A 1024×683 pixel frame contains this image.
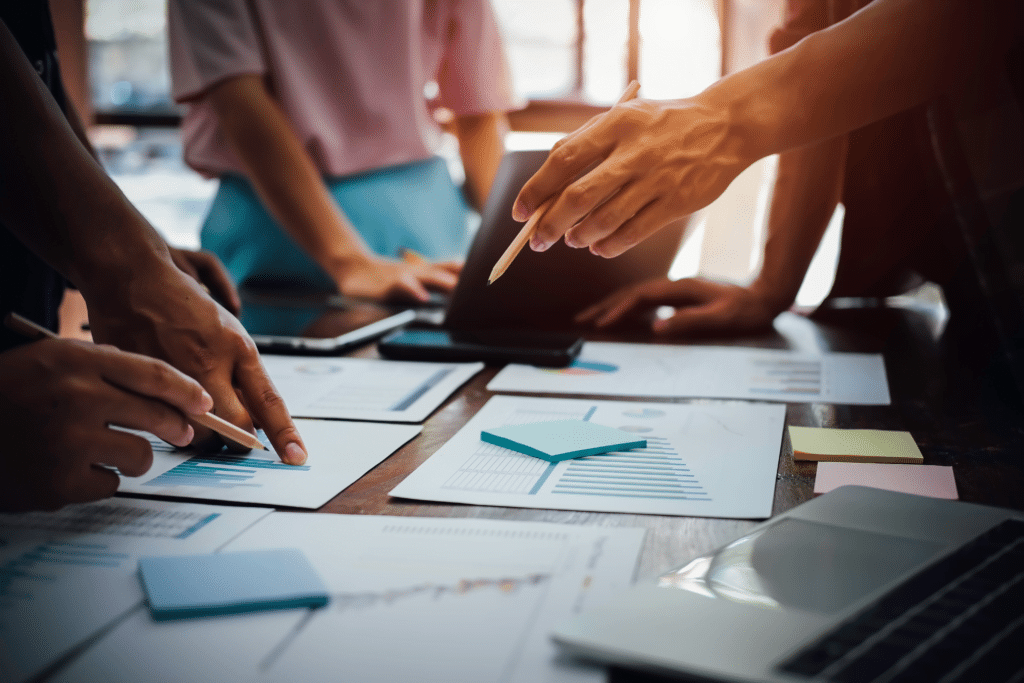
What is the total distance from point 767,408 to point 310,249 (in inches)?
38.2

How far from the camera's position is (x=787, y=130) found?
0.78 metres

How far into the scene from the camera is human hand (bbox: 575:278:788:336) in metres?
1.15

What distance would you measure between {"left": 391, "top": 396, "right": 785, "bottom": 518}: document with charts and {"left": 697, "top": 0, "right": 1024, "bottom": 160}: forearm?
0.28 metres

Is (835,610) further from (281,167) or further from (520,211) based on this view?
(281,167)

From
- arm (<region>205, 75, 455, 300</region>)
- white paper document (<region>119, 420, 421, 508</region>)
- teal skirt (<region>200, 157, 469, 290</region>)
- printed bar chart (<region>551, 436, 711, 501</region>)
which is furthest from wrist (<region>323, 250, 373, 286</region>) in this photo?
printed bar chart (<region>551, 436, 711, 501</region>)

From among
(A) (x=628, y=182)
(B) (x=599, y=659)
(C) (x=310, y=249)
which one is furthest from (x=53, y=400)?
(C) (x=310, y=249)

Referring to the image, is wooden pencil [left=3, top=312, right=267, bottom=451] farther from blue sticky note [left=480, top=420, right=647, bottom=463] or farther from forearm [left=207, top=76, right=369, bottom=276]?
forearm [left=207, top=76, right=369, bottom=276]

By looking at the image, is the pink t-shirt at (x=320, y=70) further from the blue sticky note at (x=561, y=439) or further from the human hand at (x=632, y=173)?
the blue sticky note at (x=561, y=439)

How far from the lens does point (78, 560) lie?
1.46ft

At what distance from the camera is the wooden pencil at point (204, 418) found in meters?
0.50

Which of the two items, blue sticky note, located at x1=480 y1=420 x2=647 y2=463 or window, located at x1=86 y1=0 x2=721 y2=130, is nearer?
blue sticky note, located at x1=480 y1=420 x2=647 y2=463

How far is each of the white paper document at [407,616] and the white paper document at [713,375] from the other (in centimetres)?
38

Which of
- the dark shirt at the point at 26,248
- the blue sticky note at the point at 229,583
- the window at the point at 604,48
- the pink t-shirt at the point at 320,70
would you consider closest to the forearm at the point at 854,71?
the blue sticky note at the point at 229,583

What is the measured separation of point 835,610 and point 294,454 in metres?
0.39
